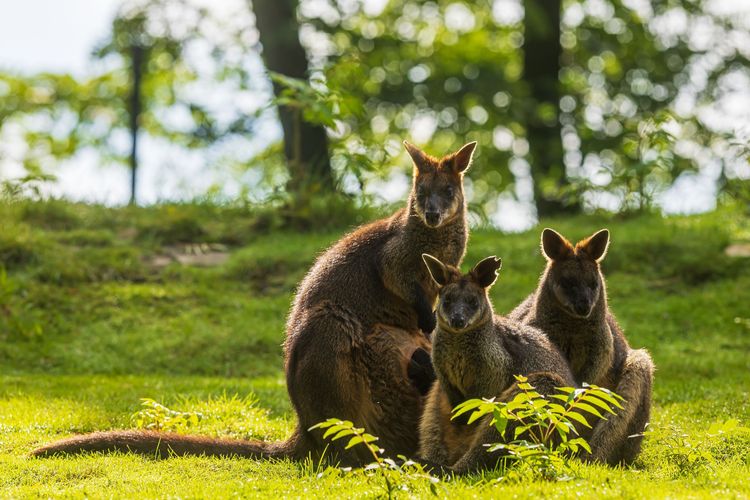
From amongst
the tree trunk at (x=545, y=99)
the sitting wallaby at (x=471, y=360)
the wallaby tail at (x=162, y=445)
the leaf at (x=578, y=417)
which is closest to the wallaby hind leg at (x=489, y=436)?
the sitting wallaby at (x=471, y=360)

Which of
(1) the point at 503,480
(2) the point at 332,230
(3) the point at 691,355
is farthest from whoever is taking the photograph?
(2) the point at 332,230

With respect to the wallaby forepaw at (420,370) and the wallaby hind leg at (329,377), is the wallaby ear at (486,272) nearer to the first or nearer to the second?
the wallaby forepaw at (420,370)

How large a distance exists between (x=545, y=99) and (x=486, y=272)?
16917 millimetres

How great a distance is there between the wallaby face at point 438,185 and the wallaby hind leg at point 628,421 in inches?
67.3

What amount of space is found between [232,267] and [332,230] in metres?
2.03

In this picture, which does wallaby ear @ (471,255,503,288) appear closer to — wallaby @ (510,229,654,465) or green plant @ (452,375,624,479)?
wallaby @ (510,229,654,465)

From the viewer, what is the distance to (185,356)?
451 inches

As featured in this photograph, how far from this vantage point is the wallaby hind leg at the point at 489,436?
20.0ft

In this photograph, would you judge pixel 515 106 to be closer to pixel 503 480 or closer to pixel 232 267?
pixel 232 267

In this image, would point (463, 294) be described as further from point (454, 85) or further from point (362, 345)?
point (454, 85)

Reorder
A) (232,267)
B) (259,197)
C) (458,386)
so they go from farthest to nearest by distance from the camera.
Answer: (259,197) → (232,267) → (458,386)

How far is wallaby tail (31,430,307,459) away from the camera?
693cm

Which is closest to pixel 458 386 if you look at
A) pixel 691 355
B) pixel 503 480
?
pixel 503 480


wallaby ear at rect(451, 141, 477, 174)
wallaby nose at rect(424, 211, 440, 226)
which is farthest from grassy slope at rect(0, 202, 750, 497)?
wallaby ear at rect(451, 141, 477, 174)
